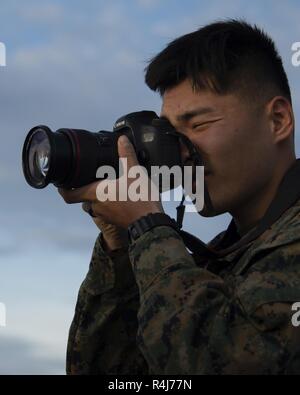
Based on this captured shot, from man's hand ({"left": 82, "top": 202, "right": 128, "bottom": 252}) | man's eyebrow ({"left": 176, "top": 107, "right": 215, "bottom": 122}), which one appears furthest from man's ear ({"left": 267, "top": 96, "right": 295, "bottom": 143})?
man's hand ({"left": 82, "top": 202, "right": 128, "bottom": 252})

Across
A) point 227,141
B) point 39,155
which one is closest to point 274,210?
point 227,141

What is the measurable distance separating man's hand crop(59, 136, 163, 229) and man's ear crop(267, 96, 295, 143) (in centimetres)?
65

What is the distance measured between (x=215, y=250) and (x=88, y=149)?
0.73 meters

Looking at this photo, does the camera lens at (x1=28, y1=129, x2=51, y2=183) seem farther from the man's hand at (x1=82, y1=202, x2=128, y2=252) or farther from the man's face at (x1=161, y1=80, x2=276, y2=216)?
the man's face at (x1=161, y1=80, x2=276, y2=216)

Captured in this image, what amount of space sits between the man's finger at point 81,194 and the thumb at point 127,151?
146 mm

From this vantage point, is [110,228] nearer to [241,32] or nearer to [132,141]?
[132,141]

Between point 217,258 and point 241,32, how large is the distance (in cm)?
106

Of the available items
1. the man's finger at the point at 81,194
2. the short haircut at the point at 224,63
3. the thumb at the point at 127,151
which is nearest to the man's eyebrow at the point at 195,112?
the short haircut at the point at 224,63

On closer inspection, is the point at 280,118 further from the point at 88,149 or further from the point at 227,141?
the point at 88,149

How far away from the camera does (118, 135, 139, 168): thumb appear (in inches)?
110

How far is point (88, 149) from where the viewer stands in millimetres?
2867

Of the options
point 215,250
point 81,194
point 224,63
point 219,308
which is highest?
point 224,63

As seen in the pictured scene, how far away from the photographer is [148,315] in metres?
2.41
